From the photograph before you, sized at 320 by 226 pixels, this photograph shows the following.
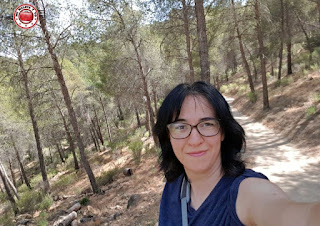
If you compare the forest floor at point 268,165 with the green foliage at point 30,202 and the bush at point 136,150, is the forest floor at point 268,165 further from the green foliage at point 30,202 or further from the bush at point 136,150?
the green foliage at point 30,202

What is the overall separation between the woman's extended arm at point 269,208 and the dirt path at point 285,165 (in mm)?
4180

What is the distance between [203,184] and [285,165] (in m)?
5.71

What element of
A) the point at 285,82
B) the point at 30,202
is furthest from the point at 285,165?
the point at 30,202

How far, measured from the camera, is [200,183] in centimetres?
126

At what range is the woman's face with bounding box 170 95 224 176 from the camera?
1.20m

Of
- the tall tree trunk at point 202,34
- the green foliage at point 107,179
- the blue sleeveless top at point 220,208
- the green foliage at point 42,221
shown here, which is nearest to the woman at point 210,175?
the blue sleeveless top at point 220,208

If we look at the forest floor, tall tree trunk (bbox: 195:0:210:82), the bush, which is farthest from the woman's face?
the bush

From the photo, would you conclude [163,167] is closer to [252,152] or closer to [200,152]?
[200,152]

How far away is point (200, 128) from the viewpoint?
1.24 metres

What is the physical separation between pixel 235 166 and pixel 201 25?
454cm

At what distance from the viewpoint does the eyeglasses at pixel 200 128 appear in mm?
1224

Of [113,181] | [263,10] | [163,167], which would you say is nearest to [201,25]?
[163,167]

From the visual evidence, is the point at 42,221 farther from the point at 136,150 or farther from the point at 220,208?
the point at 220,208

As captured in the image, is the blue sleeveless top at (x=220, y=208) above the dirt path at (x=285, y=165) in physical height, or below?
above
